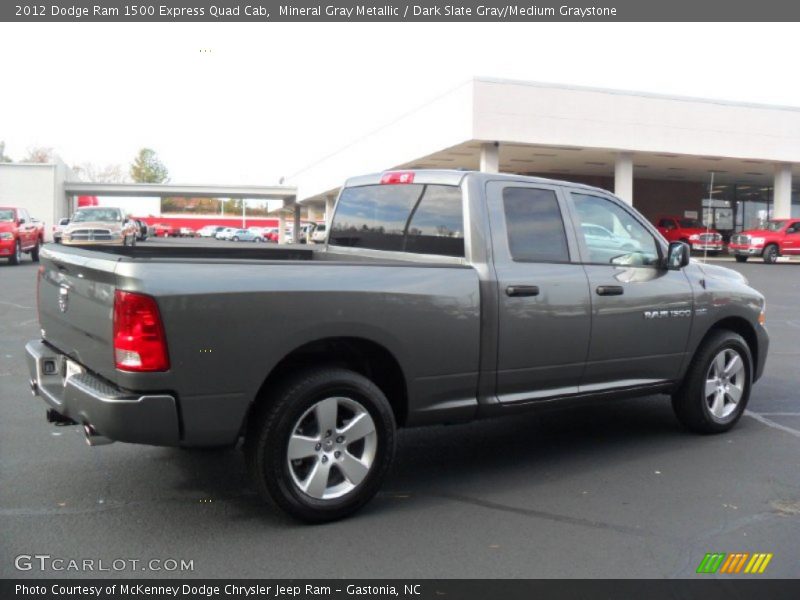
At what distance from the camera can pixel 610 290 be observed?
5500 millimetres

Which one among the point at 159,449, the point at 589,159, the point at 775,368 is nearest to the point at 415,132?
the point at 589,159

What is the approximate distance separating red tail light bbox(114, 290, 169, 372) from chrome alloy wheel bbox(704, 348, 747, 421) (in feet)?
14.2

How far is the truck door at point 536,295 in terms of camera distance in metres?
4.99

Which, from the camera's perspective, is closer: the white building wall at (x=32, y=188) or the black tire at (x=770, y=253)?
the black tire at (x=770, y=253)

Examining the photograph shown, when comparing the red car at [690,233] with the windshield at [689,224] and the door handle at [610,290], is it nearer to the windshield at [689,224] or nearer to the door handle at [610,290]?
the windshield at [689,224]

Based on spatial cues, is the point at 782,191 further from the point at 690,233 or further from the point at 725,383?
the point at 725,383

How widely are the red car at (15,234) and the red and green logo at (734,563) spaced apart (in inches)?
919

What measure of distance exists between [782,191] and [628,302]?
36.9m

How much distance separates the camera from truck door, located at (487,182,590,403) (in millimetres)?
4988

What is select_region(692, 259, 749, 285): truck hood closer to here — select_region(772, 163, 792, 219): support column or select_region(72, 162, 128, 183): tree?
select_region(772, 163, 792, 219): support column

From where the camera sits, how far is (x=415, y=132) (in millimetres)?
36719

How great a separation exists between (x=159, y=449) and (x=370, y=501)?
178 centimetres

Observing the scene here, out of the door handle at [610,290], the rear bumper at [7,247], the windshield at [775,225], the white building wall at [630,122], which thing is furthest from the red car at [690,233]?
the door handle at [610,290]
